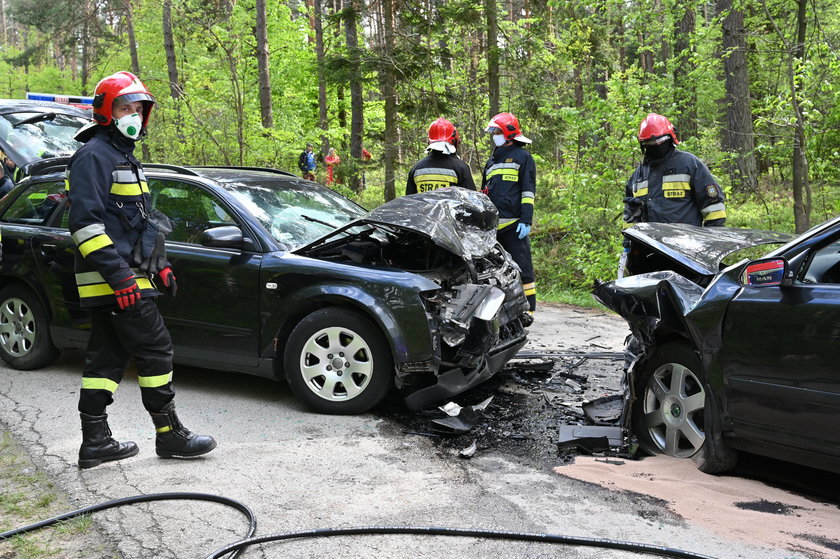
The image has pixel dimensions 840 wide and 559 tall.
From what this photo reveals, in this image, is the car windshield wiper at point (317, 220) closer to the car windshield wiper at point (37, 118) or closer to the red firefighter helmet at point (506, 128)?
the red firefighter helmet at point (506, 128)

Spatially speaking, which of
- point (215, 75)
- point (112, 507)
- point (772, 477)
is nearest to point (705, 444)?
point (772, 477)

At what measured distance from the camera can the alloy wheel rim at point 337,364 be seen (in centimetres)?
514

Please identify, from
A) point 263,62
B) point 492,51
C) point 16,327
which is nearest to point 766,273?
point 16,327

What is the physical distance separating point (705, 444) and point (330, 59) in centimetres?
1065

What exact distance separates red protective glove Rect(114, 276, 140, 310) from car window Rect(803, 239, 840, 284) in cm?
347

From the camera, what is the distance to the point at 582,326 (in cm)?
872

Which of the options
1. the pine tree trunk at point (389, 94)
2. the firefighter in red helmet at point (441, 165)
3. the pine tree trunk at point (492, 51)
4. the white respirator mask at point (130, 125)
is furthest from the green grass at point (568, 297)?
the white respirator mask at point (130, 125)

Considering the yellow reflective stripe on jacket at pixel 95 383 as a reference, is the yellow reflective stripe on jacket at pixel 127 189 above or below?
above

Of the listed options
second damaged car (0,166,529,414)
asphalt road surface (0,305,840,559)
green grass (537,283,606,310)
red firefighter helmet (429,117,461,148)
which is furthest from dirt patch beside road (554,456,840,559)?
green grass (537,283,606,310)

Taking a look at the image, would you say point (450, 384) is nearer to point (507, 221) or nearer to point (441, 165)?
point (507, 221)

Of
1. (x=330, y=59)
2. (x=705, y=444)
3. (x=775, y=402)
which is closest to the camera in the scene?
(x=775, y=402)

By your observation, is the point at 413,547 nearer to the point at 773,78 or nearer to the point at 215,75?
the point at 215,75

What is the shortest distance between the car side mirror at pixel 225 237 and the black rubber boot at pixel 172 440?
51.8 inches

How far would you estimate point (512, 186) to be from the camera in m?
8.27
